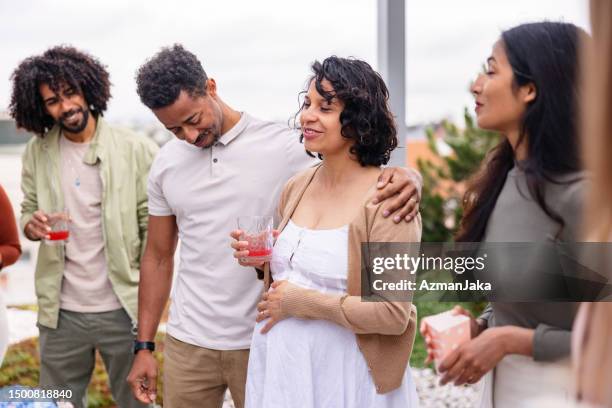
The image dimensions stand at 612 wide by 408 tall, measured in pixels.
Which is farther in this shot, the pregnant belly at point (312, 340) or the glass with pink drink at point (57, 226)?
the glass with pink drink at point (57, 226)

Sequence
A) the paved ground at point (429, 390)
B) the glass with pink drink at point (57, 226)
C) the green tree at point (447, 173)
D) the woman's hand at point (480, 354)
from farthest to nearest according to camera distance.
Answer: the green tree at point (447, 173)
the paved ground at point (429, 390)
the glass with pink drink at point (57, 226)
the woman's hand at point (480, 354)

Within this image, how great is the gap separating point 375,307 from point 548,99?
629 mm

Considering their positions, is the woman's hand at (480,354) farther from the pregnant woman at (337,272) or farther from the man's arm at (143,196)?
the man's arm at (143,196)

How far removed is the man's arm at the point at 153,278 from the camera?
91.6 inches

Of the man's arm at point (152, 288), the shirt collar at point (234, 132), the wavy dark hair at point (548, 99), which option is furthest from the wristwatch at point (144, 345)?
the wavy dark hair at point (548, 99)

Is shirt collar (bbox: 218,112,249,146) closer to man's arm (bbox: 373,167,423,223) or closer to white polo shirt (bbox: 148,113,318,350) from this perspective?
white polo shirt (bbox: 148,113,318,350)

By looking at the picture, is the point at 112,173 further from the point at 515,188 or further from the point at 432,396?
the point at 432,396

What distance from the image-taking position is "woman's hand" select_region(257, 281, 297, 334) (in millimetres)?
1801

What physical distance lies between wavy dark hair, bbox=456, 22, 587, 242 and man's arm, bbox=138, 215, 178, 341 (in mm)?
1296

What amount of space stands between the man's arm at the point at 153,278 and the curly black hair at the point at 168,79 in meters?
0.43
